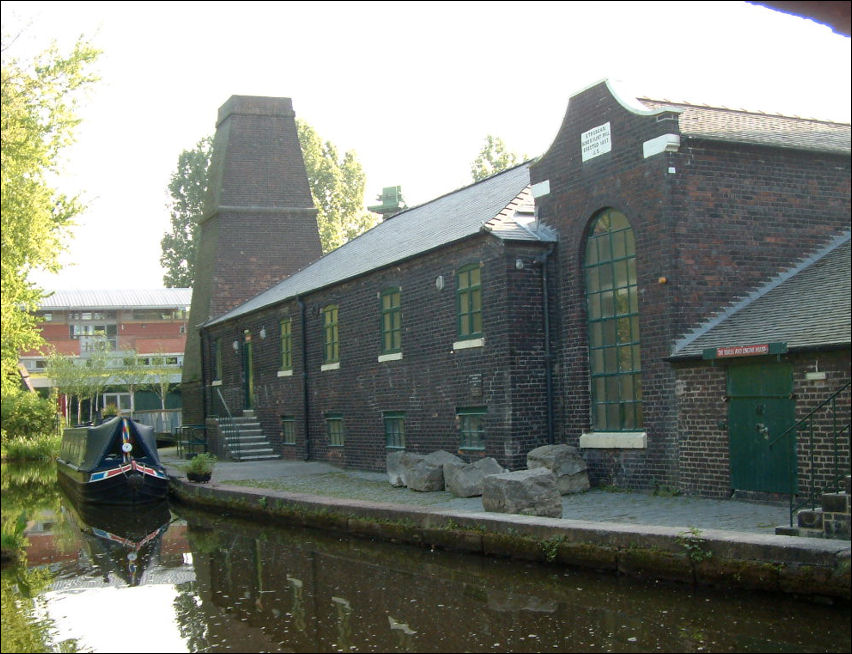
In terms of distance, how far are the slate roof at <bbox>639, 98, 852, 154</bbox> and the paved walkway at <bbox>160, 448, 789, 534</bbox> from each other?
530 cm

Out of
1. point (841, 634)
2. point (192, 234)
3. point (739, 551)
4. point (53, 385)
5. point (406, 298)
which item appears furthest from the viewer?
point (192, 234)

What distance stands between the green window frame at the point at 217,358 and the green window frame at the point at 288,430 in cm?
642

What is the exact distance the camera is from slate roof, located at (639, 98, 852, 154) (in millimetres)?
13992

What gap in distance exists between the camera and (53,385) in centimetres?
4500

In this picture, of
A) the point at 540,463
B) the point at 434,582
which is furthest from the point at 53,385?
the point at 434,582

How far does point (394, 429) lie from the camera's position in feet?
64.0

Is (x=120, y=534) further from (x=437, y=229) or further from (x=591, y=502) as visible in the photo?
(x=437, y=229)

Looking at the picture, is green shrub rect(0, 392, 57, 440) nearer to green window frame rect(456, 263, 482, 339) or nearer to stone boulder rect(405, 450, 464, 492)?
green window frame rect(456, 263, 482, 339)

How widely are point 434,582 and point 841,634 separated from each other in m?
4.01

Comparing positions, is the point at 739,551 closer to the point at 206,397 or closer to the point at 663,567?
the point at 663,567

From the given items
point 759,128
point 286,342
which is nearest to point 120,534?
point 286,342

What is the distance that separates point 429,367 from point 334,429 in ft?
17.4

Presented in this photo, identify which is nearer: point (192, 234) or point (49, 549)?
point (49, 549)

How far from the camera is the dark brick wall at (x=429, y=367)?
1556 cm
